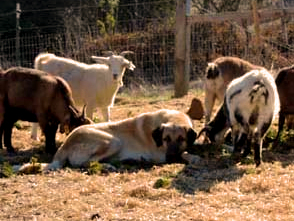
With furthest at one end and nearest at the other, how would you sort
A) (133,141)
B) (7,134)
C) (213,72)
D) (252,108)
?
(213,72), (7,134), (133,141), (252,108)

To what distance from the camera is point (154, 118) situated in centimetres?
848

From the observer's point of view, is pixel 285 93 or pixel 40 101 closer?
pixel 40 101

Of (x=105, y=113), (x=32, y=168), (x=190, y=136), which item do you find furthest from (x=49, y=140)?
(x=105, y=113)

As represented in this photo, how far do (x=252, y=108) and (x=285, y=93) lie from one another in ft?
5.07

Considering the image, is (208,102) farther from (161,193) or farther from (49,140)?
(161,193)

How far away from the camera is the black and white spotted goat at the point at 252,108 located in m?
7.68

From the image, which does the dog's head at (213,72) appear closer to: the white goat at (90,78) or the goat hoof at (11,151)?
the white goat at (90,78)

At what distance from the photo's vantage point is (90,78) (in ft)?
37.8

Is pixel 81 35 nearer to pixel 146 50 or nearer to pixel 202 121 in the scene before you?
pixel 146 50

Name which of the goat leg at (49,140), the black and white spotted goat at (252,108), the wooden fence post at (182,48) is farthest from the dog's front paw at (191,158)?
the wooden fence post at (182,48)

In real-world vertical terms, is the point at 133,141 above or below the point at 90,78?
below

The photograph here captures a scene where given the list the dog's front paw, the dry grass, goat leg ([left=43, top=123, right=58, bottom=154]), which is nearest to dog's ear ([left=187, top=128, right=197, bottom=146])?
the dog's front paw

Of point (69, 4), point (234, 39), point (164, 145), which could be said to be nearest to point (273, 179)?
point (164, 145)

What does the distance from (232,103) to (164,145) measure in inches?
35.7
